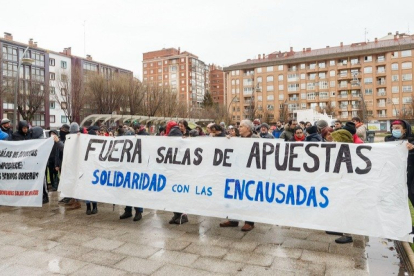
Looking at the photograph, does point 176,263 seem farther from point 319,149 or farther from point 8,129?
point 8,129

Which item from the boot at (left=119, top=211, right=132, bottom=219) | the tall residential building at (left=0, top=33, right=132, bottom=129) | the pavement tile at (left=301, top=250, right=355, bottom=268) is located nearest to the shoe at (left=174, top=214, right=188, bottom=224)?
the boot at (left=119, top=211, right=132, bottom=219)

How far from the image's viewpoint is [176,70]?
117 metres

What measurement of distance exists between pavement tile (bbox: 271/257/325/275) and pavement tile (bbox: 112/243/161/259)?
1588mm

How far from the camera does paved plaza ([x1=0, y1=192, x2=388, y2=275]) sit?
3.95m

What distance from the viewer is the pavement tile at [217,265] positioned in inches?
153

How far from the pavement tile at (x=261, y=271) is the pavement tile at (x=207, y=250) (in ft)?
1.65

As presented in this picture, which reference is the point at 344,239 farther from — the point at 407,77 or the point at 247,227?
the point at 407,77

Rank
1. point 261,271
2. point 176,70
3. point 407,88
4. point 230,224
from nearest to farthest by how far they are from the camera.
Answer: point 261,271
point 230,224
point 407,88
point 176,70

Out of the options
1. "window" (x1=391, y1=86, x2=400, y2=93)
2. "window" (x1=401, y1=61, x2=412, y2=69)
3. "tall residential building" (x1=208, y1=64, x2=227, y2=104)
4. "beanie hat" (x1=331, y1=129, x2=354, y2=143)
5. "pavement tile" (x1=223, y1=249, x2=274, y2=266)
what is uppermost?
"tall residential building" (x1=208, y1=64, x2=227, y2=104)

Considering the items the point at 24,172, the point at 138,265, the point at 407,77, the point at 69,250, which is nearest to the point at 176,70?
the point at 407,77

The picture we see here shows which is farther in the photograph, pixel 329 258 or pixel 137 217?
pixel 137 217

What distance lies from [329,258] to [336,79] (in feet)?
278

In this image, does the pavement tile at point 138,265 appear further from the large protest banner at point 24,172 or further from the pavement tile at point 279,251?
the large protest banner at point 24,172

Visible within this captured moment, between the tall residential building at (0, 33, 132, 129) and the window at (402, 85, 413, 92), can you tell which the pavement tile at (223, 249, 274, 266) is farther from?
the window at (402, 85, 413, 92)
